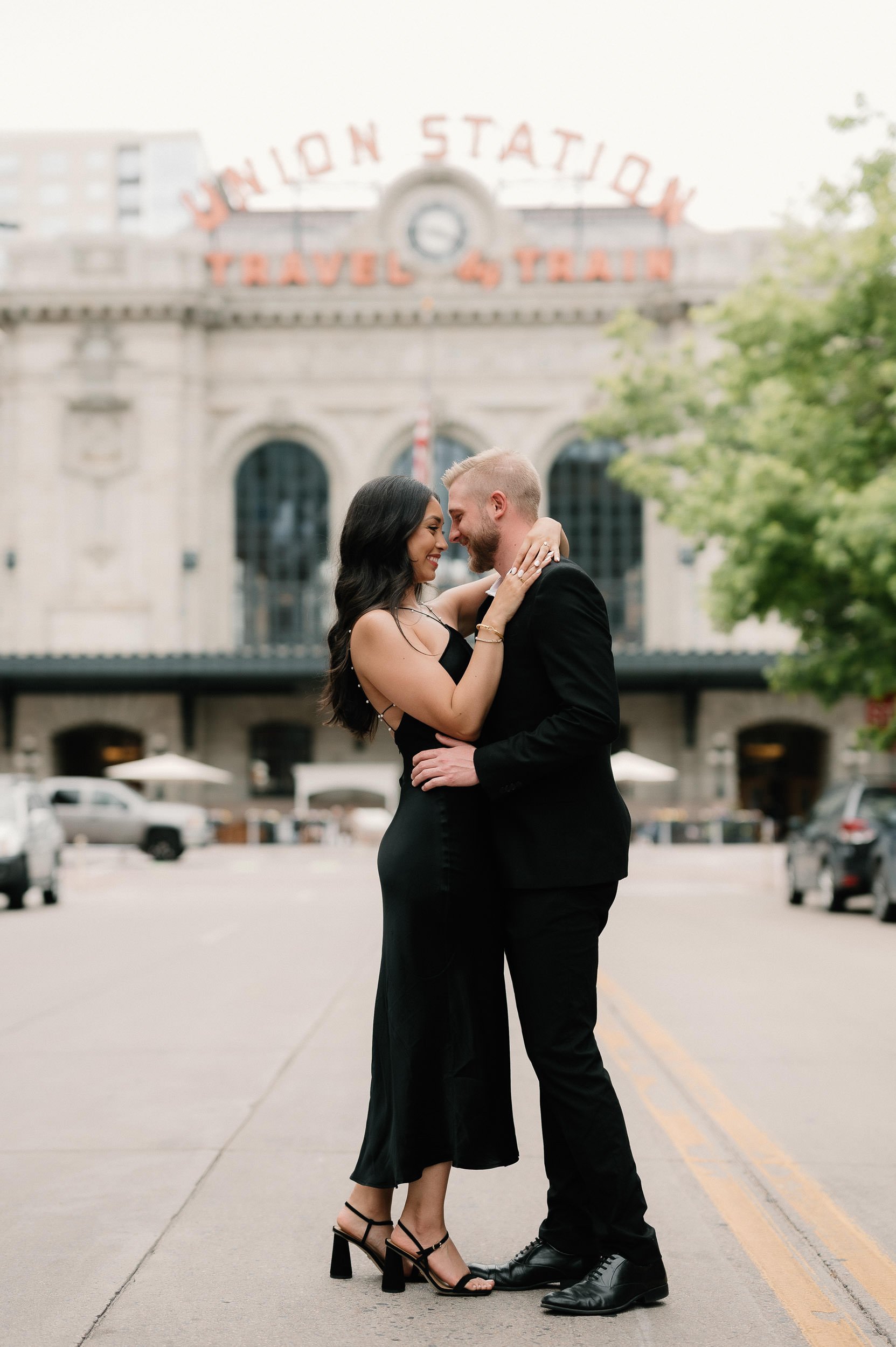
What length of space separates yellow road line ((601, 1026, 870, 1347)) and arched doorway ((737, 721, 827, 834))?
131ft

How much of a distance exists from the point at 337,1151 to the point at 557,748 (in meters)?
2.61

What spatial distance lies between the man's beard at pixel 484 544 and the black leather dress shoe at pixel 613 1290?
6.30ft

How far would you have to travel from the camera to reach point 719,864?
3238cm

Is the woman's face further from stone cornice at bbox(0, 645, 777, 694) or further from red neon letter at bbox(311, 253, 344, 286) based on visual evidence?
red neon letter at bbox(311, 253, 344, 286)

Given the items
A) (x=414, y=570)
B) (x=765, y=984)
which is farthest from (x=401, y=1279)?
(x=765, y=984)

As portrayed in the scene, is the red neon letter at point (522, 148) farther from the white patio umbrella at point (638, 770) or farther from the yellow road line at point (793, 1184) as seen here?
the yellow road line at point (793, 1184)

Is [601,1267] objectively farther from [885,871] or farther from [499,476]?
[885,871]

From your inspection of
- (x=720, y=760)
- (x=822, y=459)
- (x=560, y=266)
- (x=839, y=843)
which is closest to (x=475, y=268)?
(x=560, y=266)

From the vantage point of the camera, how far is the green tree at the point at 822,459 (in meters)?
19.4

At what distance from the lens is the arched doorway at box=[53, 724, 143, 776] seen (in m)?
46.2

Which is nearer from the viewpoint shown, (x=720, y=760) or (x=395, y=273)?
(x=720, y=760)

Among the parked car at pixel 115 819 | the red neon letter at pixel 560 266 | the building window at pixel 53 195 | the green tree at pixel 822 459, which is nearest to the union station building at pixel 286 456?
the red neon letter at pixel 560 266

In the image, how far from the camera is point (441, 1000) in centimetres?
407

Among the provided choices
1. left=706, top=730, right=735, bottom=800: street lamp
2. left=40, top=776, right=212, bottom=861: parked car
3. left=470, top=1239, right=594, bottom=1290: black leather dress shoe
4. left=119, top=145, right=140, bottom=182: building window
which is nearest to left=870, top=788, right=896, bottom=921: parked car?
left=470, top=1239, right=594, bottom=1290: black leather dress shoe
